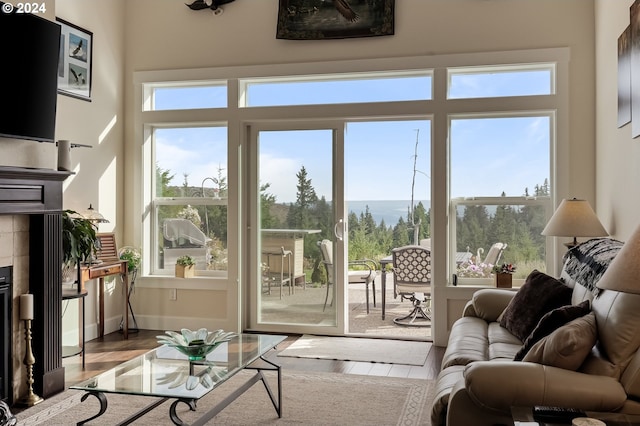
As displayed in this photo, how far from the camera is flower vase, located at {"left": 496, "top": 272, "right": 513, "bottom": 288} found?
16.6ft

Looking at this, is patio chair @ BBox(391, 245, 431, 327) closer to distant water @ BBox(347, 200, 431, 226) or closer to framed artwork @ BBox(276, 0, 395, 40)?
distant water @ BBox(347, 200, 431, 226)

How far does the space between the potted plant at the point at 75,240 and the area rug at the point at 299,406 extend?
3.40 ft

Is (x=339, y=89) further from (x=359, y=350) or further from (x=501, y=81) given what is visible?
(x=359, y=350)

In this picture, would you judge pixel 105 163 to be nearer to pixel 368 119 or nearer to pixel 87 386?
pixel 368 119

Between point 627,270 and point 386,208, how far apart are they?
6.23 m

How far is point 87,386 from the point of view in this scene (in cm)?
272

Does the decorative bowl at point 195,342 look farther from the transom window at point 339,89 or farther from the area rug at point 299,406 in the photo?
the transom window at point 339,89

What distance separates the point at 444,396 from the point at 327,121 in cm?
356

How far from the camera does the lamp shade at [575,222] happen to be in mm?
4152

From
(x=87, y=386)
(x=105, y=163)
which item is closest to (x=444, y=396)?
(x=87, y=386)

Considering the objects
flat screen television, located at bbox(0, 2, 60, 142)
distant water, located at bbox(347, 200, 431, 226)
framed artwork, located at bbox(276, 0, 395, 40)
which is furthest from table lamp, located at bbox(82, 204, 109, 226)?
distant water, located at bbox(347, 200, 431, 226)

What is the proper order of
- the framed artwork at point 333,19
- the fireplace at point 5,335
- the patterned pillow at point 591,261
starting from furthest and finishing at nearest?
1. the framed artwork at point 333,19
2. the fireplace at point 5,335
3. the patterned pillow at point 591,261

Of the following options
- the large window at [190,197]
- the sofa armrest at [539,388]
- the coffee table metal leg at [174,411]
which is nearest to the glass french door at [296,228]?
the large window at [190,197]

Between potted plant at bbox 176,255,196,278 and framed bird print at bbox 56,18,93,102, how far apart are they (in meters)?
1.75
